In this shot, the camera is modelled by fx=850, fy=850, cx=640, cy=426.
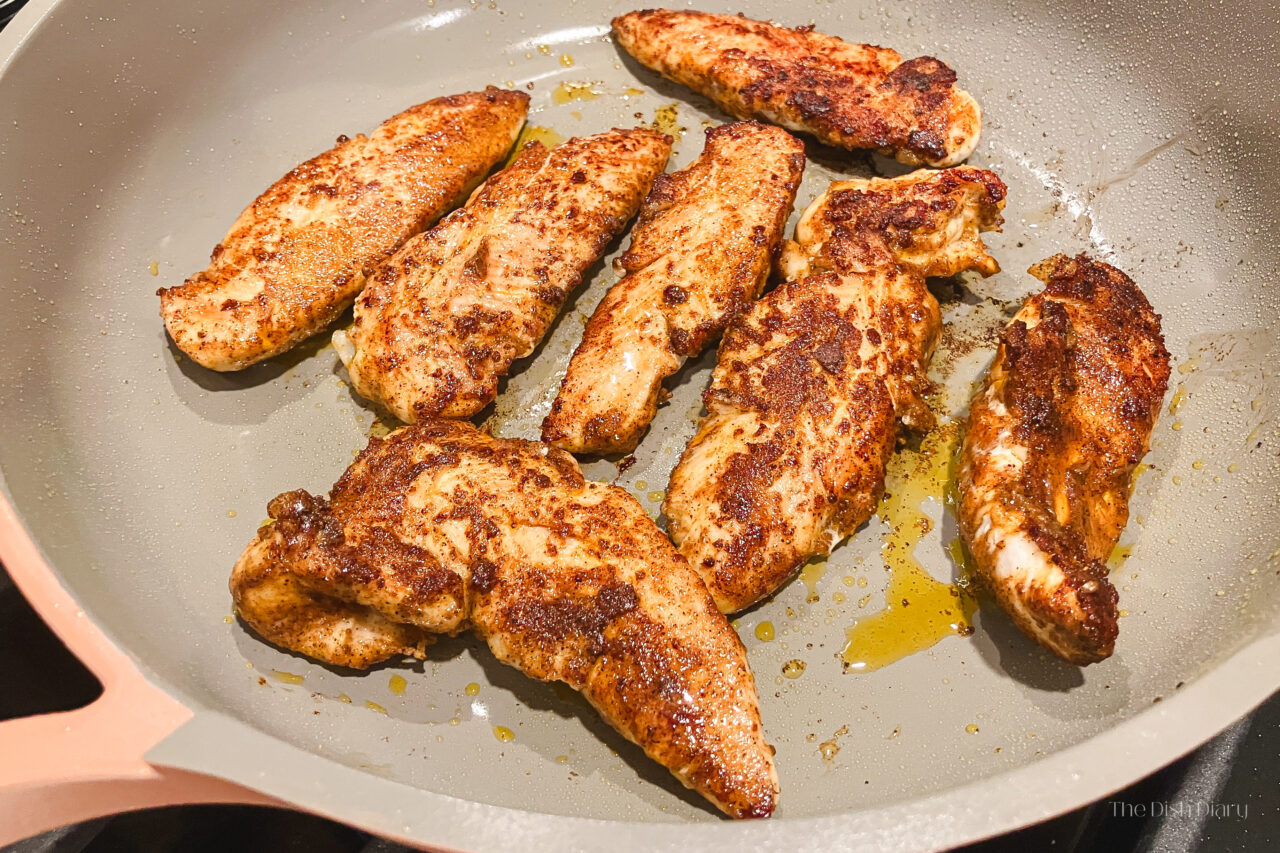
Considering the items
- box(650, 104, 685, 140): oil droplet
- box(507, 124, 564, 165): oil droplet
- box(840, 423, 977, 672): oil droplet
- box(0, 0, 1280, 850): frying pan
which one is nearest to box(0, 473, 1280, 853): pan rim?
box(0, 0, 1280, 850): frying pan

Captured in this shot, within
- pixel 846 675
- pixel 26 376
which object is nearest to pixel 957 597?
pixel 846 675

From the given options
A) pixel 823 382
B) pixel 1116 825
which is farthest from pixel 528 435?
pixel 1116 825

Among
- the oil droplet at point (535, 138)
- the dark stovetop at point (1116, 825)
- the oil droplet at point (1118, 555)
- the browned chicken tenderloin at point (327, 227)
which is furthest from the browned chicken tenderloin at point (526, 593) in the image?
the oil droplet at point (535, 138)

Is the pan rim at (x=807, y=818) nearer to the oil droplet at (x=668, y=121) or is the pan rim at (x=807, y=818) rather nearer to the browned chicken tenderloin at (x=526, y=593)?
the browned chicken tenderloin at (x=526, y=593)

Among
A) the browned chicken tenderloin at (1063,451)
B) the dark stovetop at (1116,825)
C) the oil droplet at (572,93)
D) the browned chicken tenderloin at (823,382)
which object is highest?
the oil droplet at (572,93)

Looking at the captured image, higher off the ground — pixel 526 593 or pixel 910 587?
pixel 526 593

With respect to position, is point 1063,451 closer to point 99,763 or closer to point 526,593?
point 526,593

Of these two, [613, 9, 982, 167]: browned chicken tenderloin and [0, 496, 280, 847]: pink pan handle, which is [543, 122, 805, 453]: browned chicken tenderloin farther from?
[0, 496, 280, 847]: pink pan handle
